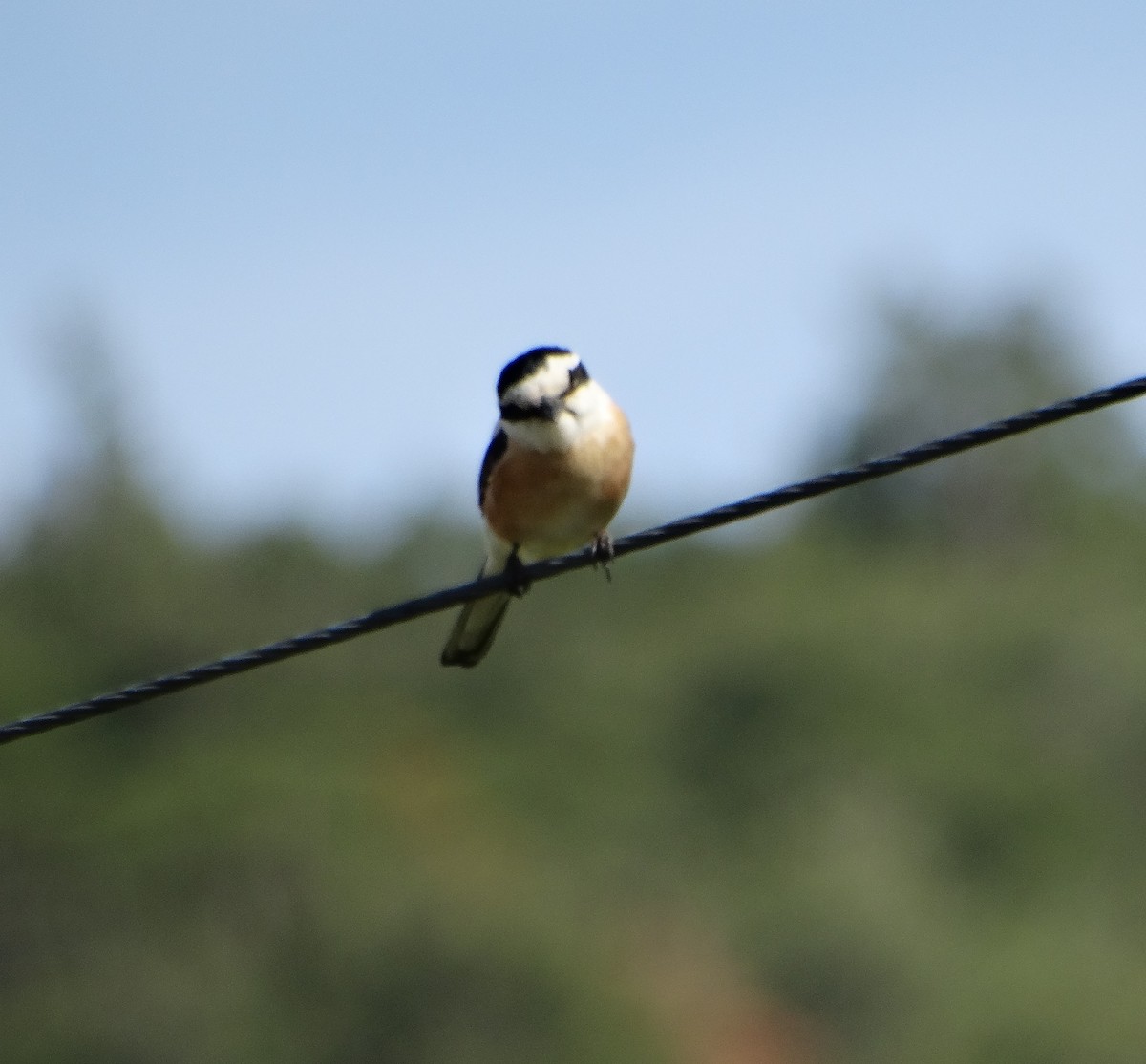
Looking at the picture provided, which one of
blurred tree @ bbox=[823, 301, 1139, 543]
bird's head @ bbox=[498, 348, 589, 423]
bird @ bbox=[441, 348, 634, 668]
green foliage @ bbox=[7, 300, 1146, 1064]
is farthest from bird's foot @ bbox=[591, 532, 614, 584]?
blurred tree @ bbox=[823, 301, 1139, 543]

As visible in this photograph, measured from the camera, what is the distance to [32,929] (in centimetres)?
4809

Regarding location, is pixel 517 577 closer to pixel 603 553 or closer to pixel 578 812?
pixel 603 553

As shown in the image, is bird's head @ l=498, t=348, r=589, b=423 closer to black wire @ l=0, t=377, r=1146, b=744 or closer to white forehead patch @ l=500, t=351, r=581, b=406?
white forehead patch @ l=500, t=351, r=581, b=406

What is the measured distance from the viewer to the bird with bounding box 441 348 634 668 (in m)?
7.54

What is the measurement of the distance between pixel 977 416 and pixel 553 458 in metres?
70.6

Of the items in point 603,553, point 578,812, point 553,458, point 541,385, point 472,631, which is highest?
point 541,385

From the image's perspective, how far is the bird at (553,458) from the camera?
297 inches

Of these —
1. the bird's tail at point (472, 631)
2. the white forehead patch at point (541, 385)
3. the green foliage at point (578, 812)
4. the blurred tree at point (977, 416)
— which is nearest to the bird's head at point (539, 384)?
the white forehead patch at point (541, 385)

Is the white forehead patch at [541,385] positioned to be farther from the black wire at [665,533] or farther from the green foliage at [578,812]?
the green foliage at [578,812]

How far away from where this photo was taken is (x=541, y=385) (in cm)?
757

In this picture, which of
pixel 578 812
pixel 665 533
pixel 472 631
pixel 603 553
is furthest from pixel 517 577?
pixel 578 812

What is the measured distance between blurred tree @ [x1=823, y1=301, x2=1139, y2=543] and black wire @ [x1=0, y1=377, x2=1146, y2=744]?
7052cm

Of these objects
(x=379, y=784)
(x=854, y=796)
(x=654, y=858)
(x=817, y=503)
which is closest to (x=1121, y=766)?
(x=854, y=796)

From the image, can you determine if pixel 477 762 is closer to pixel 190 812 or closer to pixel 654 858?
pixel 654 858
